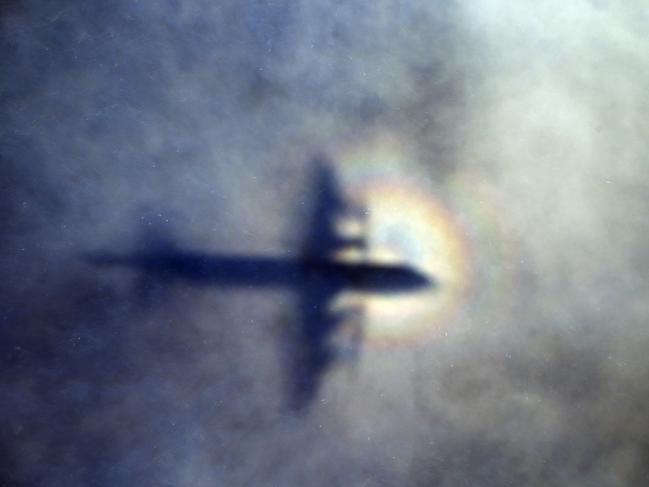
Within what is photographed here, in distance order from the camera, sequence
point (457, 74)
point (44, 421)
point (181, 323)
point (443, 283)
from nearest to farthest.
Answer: point (44, 421) < point (181, 323) < point (443, 283) < point (457, 74)

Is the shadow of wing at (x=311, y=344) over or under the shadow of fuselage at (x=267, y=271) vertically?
under

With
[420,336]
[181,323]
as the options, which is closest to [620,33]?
[420,336]

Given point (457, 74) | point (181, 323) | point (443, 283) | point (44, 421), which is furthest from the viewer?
point (457, 74)

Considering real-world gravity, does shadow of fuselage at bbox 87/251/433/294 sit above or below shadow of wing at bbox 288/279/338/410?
above

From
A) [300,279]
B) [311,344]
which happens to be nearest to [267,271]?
[300,279]

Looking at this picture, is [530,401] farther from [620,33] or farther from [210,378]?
[620,33]

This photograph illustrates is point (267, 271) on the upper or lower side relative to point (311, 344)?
upper

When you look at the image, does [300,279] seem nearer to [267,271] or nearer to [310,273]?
[310,273]

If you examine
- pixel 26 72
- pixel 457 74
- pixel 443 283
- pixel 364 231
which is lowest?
pixel 443 283
